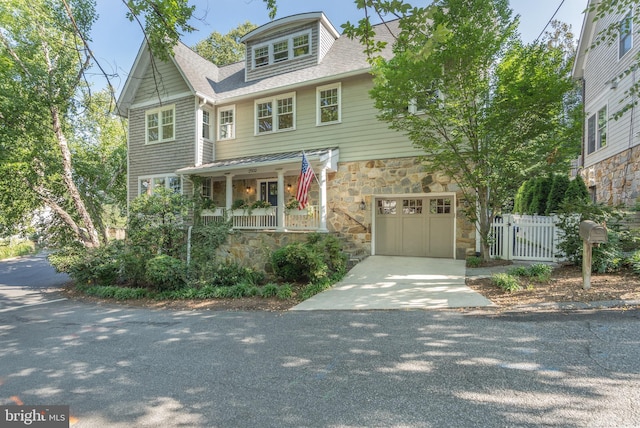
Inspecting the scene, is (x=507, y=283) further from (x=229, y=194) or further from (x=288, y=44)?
(x=288, y=44)

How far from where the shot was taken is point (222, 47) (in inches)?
916

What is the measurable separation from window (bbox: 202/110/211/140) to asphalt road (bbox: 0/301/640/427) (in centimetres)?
899

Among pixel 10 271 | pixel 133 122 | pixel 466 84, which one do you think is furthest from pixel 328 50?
pixel 10 271

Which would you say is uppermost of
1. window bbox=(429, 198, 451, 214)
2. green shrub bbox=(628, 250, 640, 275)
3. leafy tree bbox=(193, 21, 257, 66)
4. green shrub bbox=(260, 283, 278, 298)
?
leafy tree bbox=(193, 21, 257, 66)

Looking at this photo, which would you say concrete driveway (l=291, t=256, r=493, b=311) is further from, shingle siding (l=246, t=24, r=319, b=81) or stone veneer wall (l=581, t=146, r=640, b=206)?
shingle siding (l=246, t=24, r=319, b=81)

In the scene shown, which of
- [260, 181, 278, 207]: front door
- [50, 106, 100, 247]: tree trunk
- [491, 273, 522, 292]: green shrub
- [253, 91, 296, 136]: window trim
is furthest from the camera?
[260, 181, 278, 207]: front door

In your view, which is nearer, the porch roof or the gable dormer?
the porch roof

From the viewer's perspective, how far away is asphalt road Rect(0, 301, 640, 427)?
7.86 feet

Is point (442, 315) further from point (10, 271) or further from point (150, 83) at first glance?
point (10, 271)

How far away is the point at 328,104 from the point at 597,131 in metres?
10.1

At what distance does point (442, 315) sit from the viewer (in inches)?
182

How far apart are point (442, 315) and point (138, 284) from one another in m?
7.99

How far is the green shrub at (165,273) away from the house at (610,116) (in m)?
11.0

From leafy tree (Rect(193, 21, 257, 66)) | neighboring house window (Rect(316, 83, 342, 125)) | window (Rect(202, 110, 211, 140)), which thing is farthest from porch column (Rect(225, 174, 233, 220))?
leafy tree (Rect(193, 21, 257, 66))
